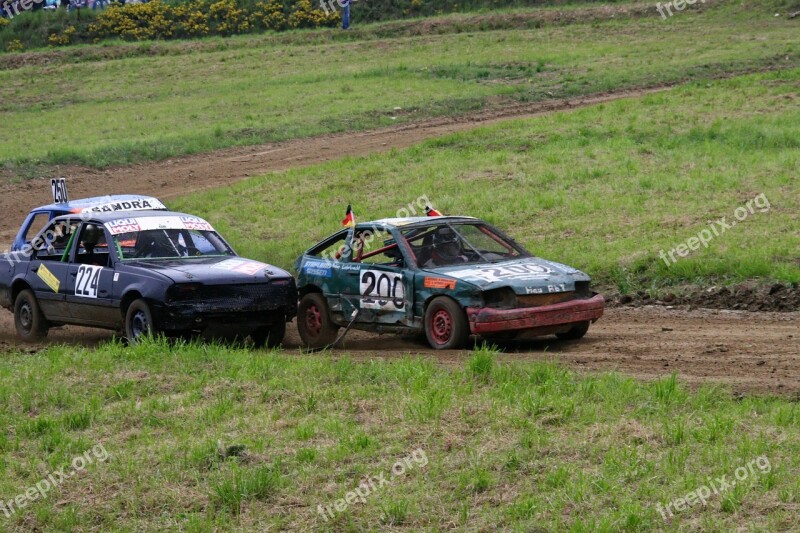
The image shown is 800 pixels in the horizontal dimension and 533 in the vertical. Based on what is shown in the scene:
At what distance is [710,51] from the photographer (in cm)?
3422

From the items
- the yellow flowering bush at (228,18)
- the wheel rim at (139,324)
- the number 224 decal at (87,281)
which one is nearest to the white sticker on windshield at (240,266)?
the wheel rim at (139,324)

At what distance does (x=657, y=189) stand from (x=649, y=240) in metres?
2.59

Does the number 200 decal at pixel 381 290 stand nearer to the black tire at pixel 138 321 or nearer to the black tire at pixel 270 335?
the black tire at pixel 270 335

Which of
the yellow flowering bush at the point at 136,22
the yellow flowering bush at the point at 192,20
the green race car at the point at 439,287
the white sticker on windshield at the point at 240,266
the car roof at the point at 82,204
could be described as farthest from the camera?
the yellow flowering bush at the point at 136,22

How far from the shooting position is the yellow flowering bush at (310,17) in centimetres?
4759

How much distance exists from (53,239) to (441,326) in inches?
208

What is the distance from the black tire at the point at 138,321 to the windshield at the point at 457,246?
2730 millimetres

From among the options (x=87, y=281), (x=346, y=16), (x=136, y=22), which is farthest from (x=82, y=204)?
(x=136, y=22)

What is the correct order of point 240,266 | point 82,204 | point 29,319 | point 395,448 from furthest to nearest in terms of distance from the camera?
point 82,204
point 29,319
point 240,266
point 395,448

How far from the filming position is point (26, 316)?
13.5m

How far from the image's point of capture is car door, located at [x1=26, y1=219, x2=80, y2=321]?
1293 cm

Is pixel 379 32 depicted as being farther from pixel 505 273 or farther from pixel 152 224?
pixel 505 273

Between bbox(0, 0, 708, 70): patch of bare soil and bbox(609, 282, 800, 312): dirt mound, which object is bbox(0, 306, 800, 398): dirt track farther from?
bbox(0, 0, 708, 70): patch of bare soil

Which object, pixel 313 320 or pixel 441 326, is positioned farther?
pixel 313 320
